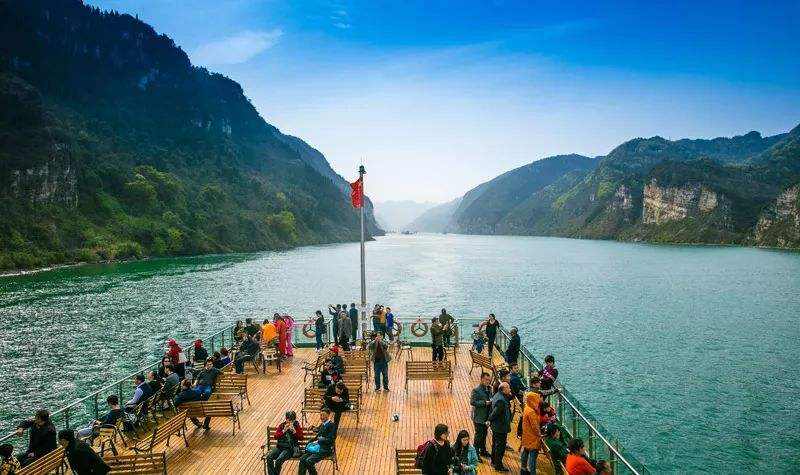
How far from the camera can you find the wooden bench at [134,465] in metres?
8.83

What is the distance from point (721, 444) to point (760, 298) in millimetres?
43702

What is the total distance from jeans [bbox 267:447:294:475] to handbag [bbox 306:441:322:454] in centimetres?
36

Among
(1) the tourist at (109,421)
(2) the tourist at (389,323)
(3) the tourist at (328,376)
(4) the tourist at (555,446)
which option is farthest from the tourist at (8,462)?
(2) the tourist at (389,323)

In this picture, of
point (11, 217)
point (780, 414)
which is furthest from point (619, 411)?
point (11, 217)

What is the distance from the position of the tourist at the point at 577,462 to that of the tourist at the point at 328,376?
605 cm

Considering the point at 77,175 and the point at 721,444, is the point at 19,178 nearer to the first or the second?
the point at 77,175

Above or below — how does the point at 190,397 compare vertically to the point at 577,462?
below

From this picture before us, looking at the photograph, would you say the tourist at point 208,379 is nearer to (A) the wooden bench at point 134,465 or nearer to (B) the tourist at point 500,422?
(A) the wooden bench at point 134,465

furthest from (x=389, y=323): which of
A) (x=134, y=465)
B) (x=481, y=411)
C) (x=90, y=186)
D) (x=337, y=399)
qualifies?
(x=90, y=186)

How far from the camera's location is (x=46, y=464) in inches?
339

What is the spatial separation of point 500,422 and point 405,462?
2162mm

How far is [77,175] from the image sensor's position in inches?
4419

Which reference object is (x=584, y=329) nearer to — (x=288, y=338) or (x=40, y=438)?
(x=288, y=338)

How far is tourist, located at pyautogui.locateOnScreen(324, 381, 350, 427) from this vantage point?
10.8 metres
